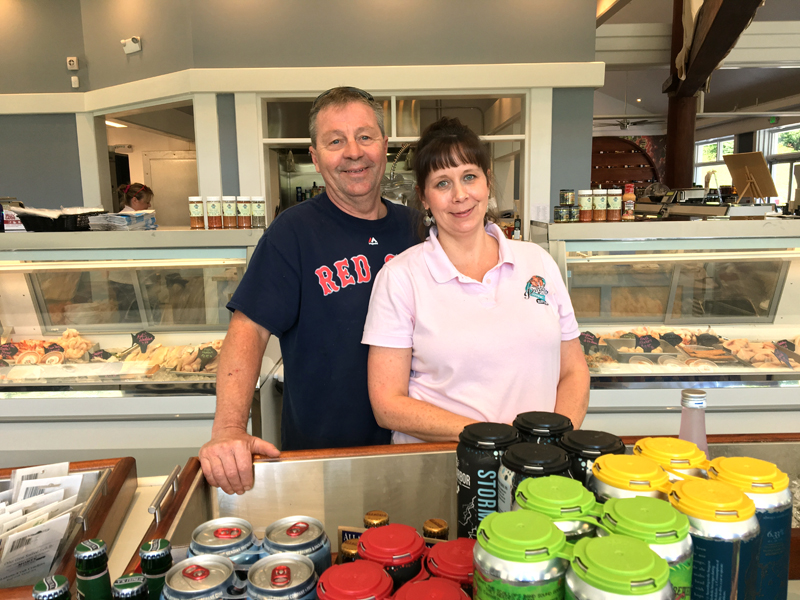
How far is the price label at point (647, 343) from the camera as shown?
2668 mm

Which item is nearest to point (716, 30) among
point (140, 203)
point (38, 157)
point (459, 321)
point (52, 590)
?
point (140, 203)

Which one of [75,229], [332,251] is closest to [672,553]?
[332,251]

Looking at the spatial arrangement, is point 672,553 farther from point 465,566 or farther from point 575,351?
point 575,351

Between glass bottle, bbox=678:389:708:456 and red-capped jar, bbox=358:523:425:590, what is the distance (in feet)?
1.81

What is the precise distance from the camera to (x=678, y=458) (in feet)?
2.66

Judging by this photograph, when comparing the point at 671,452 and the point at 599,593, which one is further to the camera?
the point at 671,452

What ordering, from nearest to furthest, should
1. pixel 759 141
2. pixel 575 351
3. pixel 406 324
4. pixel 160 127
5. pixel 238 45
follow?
pixel 406 324
pixel 575 351
pixel 238 45
pixel 160 127
pixel 759 141

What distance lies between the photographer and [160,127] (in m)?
9.98

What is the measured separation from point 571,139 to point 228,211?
406 cm

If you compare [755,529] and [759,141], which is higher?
[759,141]

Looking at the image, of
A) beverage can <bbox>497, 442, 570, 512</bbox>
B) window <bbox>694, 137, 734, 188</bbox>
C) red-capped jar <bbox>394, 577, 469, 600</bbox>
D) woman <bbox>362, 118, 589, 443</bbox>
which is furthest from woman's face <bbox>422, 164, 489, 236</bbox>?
window <bbox>694, 137, 734, 188</bbox>

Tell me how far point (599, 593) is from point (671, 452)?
35 centimetres

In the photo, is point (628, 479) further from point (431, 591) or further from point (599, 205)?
point (599, 205)

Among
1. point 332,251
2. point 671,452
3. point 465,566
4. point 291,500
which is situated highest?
point 332,251
